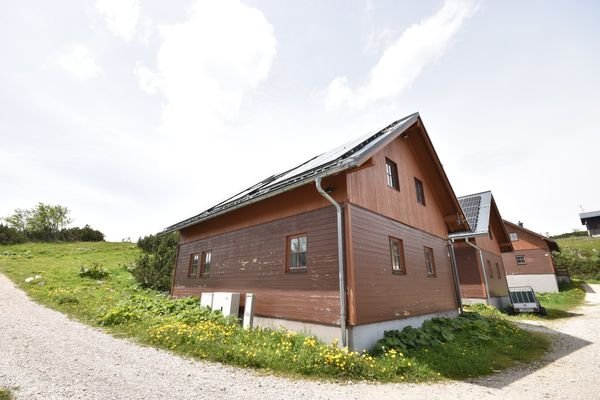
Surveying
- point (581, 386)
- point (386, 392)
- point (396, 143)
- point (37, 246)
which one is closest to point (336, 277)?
point (386, 392)

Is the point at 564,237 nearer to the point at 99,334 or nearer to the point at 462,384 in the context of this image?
the point at 462,384

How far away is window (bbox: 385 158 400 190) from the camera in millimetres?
10848

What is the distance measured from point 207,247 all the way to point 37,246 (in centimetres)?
3861

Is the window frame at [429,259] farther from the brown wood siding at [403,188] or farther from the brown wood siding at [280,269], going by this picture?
the brown wood siding at [280,269]

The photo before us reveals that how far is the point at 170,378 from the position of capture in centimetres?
512

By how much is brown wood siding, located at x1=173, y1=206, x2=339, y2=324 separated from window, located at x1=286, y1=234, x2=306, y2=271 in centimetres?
17

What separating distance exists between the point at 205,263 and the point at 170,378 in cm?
893

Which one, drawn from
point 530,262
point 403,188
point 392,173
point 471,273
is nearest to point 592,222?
point 530,262

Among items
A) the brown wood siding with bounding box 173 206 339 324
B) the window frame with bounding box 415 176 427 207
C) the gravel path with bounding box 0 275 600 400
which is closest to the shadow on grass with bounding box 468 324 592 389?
the gravel path with bounding box 0 275 600 400

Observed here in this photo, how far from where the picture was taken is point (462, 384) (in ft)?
19.4

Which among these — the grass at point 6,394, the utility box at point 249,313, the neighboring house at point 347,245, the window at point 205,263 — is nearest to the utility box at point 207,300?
the neighboring house at point 347,245

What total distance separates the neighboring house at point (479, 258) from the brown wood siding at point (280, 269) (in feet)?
33.3

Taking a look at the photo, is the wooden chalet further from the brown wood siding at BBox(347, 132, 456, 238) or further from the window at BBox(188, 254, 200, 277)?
the window at BBox(188, 254, 200, 277)

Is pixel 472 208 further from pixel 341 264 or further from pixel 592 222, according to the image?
pixel 592 222
